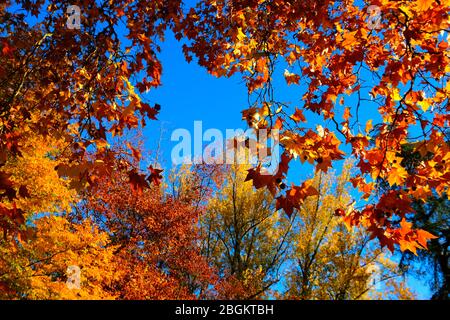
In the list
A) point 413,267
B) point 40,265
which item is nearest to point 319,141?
point 40,265

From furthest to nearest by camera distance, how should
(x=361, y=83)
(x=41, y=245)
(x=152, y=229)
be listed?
(x=152, y=229), (x=41, y=245), (x=361, y=83)

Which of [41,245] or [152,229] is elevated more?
[152,229]

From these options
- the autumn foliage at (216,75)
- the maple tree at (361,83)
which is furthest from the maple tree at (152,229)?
the maple tree at (361,83)

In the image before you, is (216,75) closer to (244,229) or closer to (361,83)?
(361,83)

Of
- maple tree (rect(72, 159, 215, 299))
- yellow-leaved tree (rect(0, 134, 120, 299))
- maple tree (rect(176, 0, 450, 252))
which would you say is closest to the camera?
maple tree (rect(176, 0, 450, 252))

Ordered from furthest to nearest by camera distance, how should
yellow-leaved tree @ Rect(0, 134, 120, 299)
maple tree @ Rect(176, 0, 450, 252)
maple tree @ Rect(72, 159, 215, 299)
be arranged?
maple tree @ Rect(72, 159, 215, 299)
yellow-leaved tree @ Rect(0, 134, 120, 299)
maple tree @ Rect(176, 0, 450, 252)

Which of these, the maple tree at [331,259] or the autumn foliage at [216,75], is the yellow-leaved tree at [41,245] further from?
the maple tree at [331,259]

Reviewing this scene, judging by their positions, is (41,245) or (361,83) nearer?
(361,83)

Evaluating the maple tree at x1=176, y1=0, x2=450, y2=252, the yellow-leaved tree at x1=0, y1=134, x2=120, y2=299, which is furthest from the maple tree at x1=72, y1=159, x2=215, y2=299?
the maple tree at x1=176, y1=0, x2=450, y2=252

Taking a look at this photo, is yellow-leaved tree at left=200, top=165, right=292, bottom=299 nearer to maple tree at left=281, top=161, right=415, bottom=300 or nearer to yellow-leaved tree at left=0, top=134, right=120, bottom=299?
maple tree at left=281, top=161, right=415, bottom=300

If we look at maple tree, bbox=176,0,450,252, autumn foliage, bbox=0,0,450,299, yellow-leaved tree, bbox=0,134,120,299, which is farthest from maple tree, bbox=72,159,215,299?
maple tree, bbox=176,0,450,252

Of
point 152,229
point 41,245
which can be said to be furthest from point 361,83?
point 152,229

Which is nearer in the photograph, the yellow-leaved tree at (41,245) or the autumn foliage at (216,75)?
the autumn foliage at (216,75)

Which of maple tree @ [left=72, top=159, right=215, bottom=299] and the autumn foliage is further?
maple tree @ [left=72, top=159, right=215, bottom=299]
